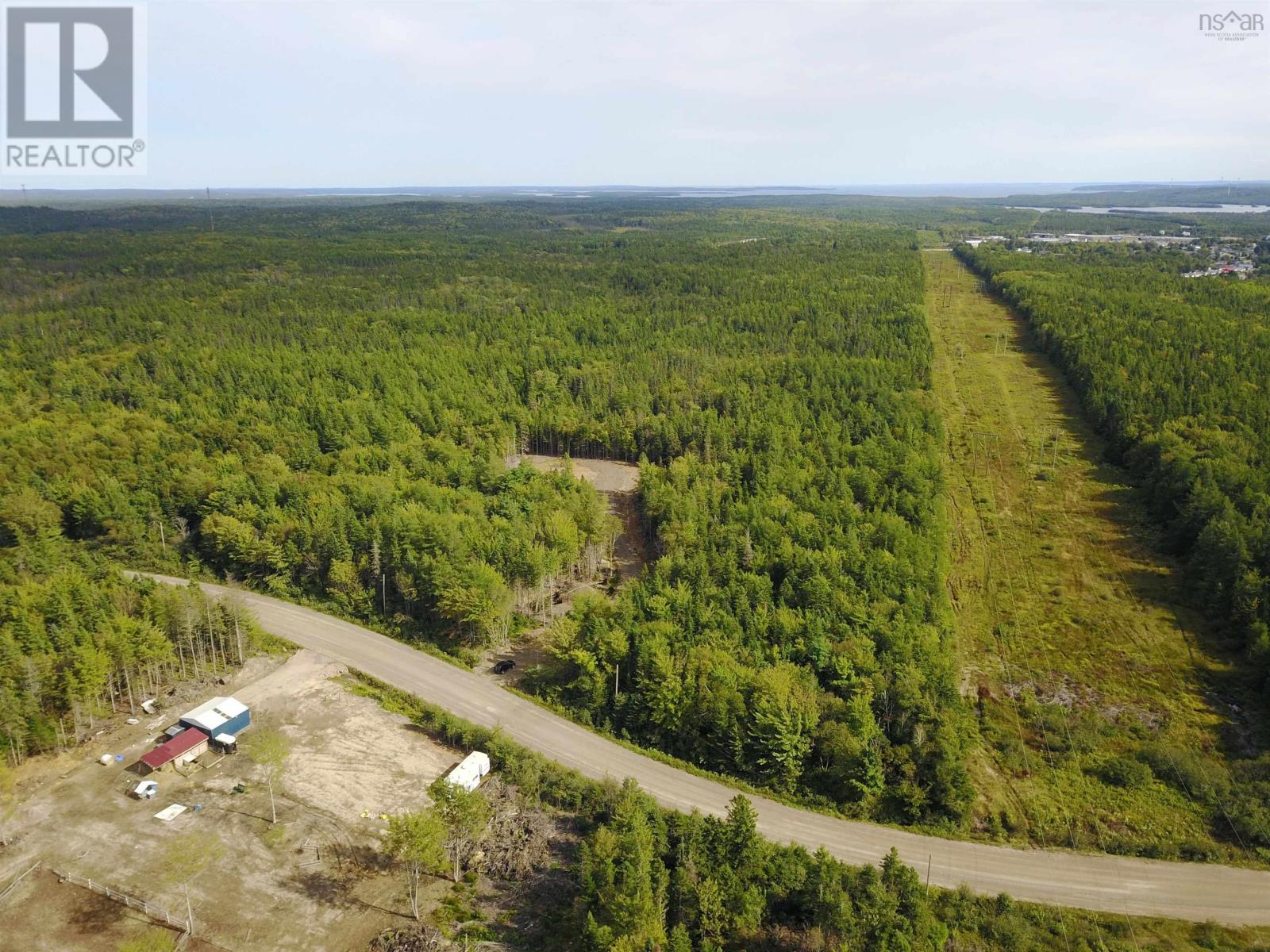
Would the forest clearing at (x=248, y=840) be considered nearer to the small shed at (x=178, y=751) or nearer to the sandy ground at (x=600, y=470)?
the small shed at (x=178, y=751)

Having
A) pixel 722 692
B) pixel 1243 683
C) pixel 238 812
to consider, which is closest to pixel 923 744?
pixel 722 692

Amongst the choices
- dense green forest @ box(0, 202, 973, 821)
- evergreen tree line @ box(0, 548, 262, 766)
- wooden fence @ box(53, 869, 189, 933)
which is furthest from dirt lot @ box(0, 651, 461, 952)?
dense green forest @ box(0, 202, 973, 821)

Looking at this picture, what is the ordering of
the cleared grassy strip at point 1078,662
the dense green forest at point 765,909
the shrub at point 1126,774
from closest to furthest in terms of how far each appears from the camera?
the dense green forest at point 765,909 < the cleared grassy strip at point 1078,662 < the shrub at point 1126,774

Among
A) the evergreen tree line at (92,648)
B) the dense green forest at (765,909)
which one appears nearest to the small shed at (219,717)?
the evergreen tree line at (92,648)

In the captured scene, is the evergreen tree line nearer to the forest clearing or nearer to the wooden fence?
the forest clearing

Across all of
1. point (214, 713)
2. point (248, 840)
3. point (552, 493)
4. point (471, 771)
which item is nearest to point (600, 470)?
point (552, 493)

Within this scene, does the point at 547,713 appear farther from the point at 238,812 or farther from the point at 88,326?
the point at 88,326
